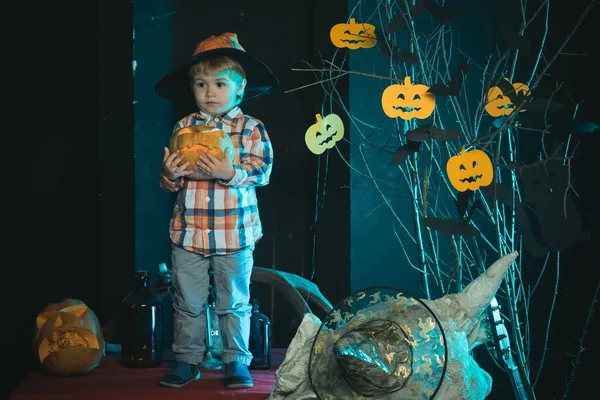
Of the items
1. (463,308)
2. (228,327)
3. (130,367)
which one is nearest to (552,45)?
(463,308)

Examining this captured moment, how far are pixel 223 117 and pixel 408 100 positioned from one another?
38.7 inches

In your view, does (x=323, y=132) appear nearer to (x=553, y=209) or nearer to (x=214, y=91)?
(x=214, y=91)

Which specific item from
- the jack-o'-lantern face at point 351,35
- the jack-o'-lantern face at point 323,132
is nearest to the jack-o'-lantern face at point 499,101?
the jack-o'-lantern face at point 351,35

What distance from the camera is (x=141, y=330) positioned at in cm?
Answer: 290

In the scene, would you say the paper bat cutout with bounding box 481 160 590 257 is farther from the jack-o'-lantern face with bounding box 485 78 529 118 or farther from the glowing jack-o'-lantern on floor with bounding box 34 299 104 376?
the glowing jack-o'-lantern on floor with bounding box 34 299 104 376

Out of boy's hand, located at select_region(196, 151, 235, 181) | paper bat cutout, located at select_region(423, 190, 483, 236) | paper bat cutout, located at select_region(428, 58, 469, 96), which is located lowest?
paper bat cutout, located at select_region(423, 190, 483, 236)

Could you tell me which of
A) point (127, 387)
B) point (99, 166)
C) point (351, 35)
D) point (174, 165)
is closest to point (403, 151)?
point (351, 35)

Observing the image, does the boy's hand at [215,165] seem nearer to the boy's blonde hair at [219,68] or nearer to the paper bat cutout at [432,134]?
the boy's blonde hair at [219,68]

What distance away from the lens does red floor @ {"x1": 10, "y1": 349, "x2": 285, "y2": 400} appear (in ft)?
8.06

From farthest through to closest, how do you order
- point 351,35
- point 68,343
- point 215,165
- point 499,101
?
1. point 68,343
2. point 215,165
3. point 351,35
4. point 499,101

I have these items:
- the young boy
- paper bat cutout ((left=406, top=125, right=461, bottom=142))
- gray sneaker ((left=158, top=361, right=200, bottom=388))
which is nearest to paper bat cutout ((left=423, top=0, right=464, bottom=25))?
paper bat cutout ((left=406, top=125, right=461, bottom=142))

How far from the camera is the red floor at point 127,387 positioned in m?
2.46

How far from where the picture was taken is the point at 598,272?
282cm

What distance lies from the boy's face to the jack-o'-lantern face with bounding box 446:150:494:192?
42.0 inches
